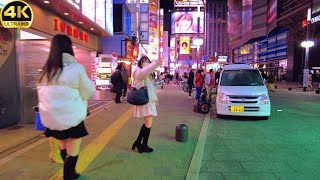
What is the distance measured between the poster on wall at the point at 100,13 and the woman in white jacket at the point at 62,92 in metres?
11.4

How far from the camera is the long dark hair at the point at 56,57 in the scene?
126 inches

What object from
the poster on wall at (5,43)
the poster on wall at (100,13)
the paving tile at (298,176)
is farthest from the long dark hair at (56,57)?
the poster on wall at (100,13)

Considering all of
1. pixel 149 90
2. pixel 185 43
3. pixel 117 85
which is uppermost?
pixel 185 43

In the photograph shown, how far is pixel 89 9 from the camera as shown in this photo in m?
12.6

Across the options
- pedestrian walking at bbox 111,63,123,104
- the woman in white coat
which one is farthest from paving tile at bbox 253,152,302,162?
pedestrian walking at bbox 111,63,123,104

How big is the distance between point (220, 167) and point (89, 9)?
32.7 ft

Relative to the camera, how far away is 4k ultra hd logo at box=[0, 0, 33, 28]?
6434 millimetres

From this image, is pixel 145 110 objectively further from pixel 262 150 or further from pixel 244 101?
pixel 244 101

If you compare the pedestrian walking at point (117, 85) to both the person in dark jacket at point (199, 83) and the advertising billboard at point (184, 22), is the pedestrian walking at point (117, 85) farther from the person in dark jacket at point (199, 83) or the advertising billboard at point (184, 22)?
the advertising billboard at point (184, 22)

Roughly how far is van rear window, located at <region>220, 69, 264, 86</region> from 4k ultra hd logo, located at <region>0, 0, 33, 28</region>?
21.1ft

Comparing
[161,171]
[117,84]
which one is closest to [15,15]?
[161,171]

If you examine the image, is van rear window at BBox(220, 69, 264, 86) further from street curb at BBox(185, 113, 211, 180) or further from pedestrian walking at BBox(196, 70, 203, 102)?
pedestrian walking at BBox(196, 70, 203, 102)

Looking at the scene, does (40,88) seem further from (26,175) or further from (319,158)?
(319,158)

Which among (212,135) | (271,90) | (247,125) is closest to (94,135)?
(212,135)
